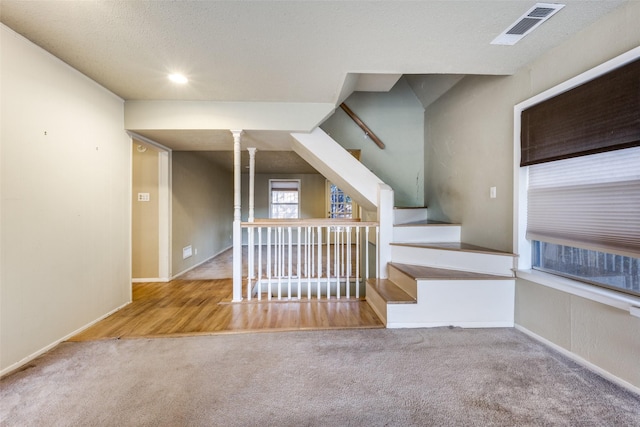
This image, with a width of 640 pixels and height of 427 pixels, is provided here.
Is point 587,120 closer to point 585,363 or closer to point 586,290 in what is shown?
point 586,290

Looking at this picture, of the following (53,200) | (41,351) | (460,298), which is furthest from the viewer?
(460,298)

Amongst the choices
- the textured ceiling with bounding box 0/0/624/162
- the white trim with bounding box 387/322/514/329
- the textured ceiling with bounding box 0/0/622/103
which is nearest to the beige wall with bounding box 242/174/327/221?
the textured ceiling with bounding box 0/0/624/162

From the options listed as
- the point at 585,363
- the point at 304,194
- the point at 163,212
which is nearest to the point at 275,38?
the point at 585,363

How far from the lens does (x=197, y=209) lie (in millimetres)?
5129

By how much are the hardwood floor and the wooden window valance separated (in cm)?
196

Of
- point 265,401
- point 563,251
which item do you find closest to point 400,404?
point 265,401

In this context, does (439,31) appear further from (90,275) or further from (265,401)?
(90,275)

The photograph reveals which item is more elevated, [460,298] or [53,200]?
[53,200]

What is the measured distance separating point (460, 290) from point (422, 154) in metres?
2.54

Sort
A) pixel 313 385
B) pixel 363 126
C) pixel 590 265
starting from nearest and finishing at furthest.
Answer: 1. pixel 313 385
2. pixel 590 265
3. pixel 363 126

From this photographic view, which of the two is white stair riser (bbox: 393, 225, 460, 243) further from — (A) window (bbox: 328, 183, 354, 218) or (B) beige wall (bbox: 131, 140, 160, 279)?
(A) window (bbox: 328, 183, 354, 218)

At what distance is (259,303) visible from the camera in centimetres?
285

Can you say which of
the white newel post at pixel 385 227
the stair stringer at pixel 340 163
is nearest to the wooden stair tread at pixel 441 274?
the white newel post at pixel 385 227

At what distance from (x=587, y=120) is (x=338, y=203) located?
6.07 meters
